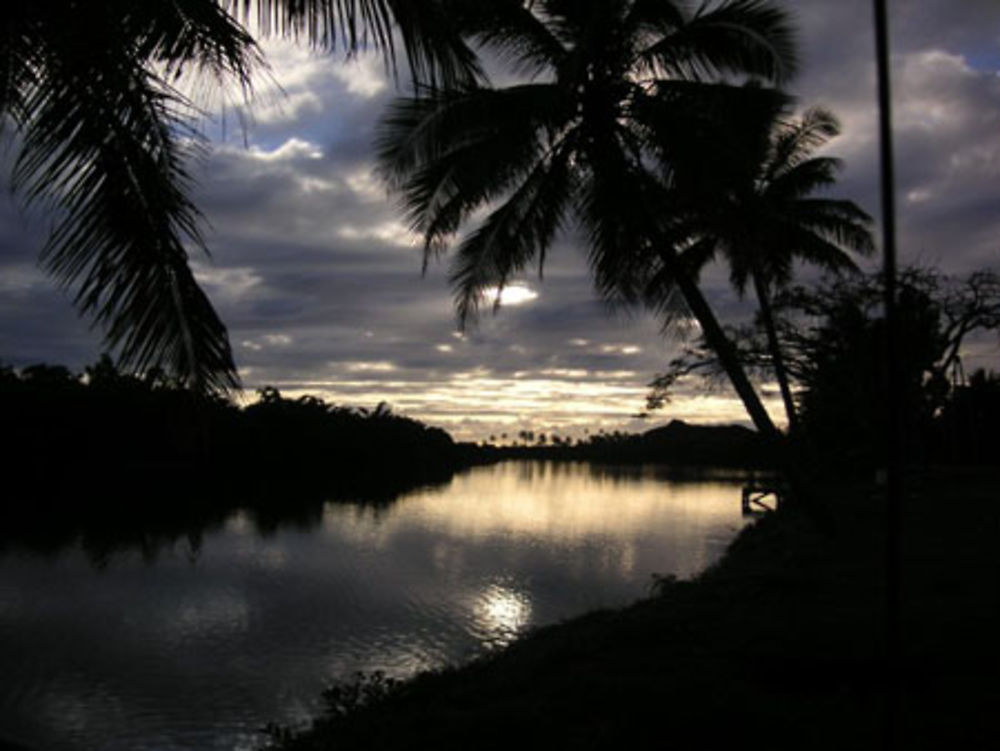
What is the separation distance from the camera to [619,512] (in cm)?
4244

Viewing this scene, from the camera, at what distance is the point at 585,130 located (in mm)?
11586

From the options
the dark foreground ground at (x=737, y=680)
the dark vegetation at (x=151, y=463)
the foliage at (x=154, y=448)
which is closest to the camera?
the dark foreground ground at (x=737, y=680)

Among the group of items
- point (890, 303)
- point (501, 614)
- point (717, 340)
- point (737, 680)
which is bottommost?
point (501, 614)

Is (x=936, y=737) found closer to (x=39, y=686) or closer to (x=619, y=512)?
(x=39, y=686)

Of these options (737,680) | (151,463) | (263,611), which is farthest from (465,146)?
(151,463)

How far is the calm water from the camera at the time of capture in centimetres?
1208

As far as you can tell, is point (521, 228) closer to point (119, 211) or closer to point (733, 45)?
point (733, 45)

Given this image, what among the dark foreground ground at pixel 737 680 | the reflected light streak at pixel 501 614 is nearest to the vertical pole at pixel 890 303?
the dark foreground ground at pixel 737 680

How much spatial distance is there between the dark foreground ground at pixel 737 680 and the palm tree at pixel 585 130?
3.89 meters

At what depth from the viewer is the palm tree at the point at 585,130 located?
11.0 meters

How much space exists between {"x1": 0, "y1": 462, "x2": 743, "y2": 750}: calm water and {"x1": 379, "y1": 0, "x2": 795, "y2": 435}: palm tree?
641cm

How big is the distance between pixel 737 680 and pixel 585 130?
7468 mm

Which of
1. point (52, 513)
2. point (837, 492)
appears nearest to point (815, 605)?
point (837, 492)

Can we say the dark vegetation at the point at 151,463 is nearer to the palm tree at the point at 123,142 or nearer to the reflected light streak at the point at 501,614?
the palm tree at the point at 123,142
